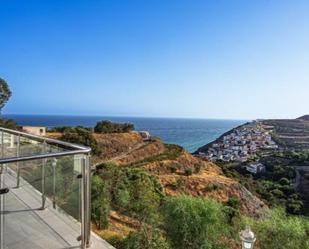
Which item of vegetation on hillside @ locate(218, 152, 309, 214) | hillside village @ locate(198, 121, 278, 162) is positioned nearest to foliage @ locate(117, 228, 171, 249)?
vegetation on hillside @ locate(218, 152, 309, 214)

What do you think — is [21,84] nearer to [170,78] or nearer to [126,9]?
[170,78]

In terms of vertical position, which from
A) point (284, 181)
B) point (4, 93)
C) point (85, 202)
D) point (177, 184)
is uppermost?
point (4, 93)

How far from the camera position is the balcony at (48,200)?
9.61ft

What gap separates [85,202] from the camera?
3467mm

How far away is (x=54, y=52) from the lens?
29938 mm

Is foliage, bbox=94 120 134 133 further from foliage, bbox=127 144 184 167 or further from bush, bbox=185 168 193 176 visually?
bush, bbox=185 168 193 176

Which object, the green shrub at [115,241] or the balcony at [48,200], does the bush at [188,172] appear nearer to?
the green shrub at [115,241]

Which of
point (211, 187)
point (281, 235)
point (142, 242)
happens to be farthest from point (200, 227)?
point (211, 187)

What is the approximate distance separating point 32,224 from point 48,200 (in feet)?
1.82

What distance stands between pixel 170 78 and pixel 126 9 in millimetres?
17947

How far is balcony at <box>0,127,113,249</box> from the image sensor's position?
9.61ft

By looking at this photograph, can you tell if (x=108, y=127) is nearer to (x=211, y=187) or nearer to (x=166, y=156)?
(x=166, y=156)

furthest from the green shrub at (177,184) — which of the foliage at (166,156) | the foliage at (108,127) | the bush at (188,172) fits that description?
the foliage at (108,127)

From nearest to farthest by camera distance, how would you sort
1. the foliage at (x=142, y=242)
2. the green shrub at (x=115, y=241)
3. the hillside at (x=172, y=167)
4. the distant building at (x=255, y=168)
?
the foliage at (x=142, y=242)
the green shrub at (x=115, y=241)
the hillside at (x=172, y=167)
the distant building at (x=255, y=168)
